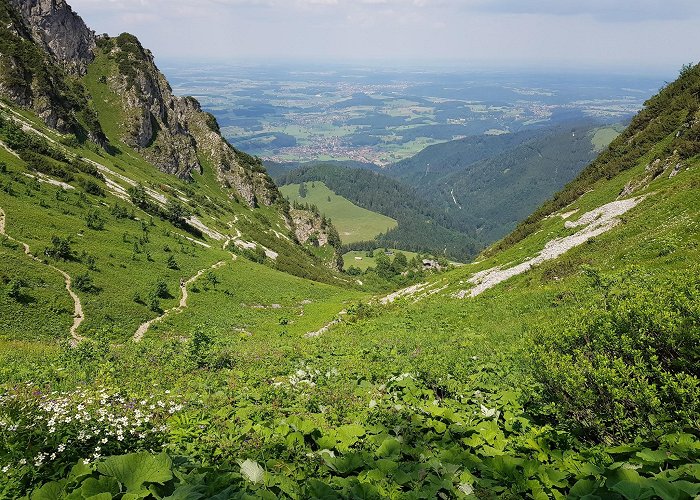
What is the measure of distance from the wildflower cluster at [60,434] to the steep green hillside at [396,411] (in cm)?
4

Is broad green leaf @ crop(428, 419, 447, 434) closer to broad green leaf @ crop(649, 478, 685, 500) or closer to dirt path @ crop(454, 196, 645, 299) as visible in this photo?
broad green leaf @ crop(649, 478, 685, 500)

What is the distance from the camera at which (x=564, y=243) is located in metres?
36.4

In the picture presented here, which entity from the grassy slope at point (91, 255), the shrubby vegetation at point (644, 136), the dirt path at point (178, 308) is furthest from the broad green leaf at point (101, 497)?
the shrubby vegetation at point (644, 136)

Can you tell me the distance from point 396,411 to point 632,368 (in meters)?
5.32

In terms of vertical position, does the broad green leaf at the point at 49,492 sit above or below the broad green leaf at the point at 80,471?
above

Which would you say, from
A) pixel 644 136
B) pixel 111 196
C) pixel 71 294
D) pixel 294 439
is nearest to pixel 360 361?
pixel 294 439

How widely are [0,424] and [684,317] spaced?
41.5 feet

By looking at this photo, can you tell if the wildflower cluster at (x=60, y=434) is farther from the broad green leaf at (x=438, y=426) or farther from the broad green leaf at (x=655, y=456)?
the broad green leaf at (x=655, y=456)

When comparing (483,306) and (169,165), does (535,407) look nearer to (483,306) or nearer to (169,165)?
(483,306)

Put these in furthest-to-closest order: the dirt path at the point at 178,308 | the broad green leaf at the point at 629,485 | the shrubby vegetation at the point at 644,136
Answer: the shrubby vegetation at the point at 644,136 < the dirt path at the point at 178,308 < the broad green leaf at the point at 629,485

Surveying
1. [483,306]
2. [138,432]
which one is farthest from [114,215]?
[138,432]

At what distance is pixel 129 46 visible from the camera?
5325 inches

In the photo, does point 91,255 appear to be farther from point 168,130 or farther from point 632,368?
point 168,130

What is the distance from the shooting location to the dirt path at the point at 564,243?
33812mm
